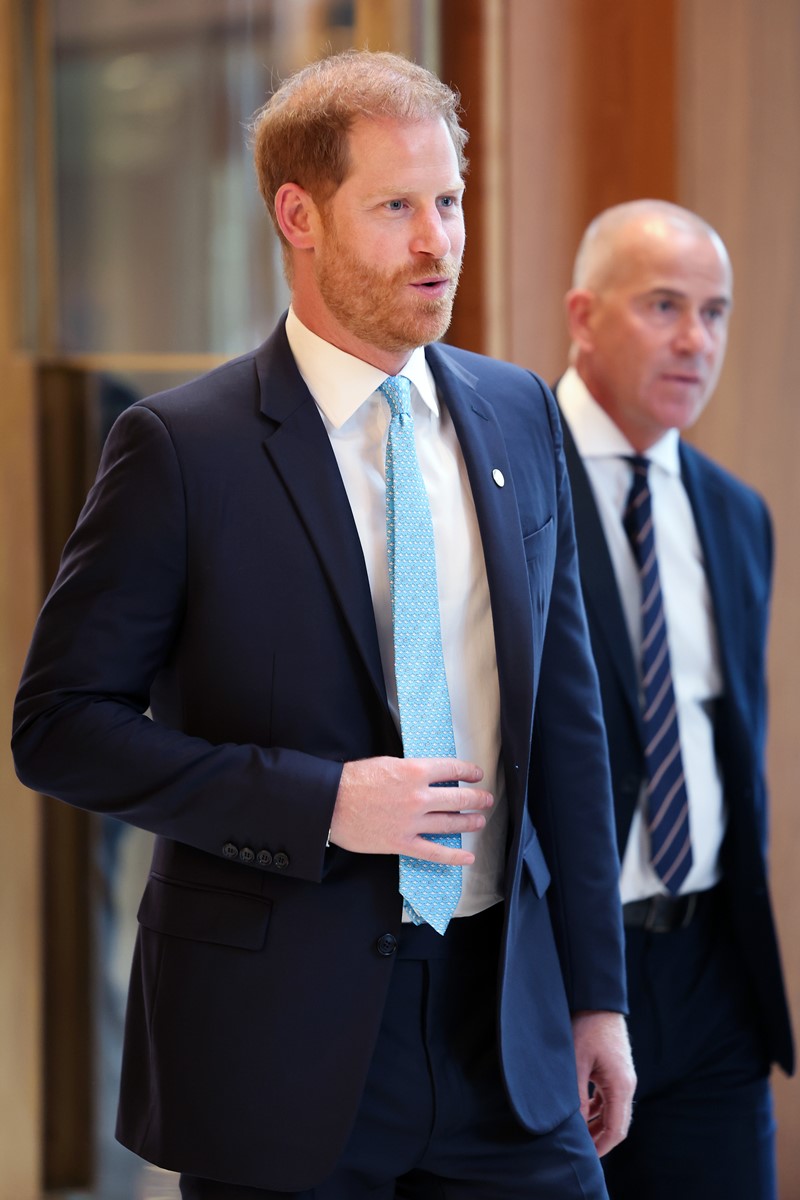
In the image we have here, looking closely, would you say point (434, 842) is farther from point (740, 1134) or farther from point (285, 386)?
point (740, 1134)

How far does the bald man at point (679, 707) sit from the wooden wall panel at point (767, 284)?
71 centimetres

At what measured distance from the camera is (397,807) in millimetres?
1599

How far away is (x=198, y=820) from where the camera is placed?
1619 mm

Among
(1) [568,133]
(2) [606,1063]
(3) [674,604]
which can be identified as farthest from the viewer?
(1) [568,133]

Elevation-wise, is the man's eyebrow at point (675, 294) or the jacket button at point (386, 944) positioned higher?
the man's eyebrow at point (675, 294)

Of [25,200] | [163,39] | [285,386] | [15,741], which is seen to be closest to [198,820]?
[15,741]

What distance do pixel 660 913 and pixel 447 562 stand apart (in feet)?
3.58

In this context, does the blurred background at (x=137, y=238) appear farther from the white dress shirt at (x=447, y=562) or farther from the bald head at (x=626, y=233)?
the white dress shirt at (x=447, y=562)

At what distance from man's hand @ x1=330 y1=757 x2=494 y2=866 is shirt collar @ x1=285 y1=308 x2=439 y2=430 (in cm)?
42

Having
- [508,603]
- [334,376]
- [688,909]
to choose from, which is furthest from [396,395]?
[688,909]

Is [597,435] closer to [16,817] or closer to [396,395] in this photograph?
[396,395]

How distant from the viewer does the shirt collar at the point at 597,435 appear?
2.73m

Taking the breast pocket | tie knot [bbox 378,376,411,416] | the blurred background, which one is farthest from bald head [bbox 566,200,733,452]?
tie knot [bbox 378,376,411,416]

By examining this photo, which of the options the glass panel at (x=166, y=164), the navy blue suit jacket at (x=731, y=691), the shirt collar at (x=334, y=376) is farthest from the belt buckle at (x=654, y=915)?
the glass panel at (x=166, y=164)
